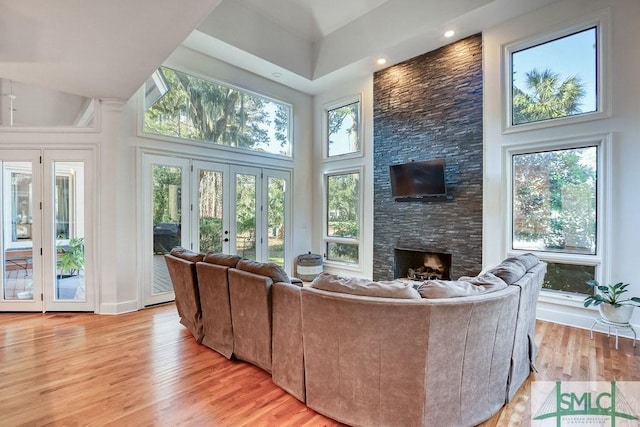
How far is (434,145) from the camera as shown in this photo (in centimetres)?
491

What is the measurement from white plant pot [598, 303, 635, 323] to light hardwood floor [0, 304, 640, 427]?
28cm

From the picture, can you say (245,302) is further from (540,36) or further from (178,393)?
(540,36)

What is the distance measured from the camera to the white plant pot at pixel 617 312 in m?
3.09

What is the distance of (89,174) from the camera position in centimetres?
414

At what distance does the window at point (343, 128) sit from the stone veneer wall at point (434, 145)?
52 centimetres

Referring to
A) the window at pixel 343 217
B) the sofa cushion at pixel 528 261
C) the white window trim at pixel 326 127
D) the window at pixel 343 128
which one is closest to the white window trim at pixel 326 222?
the window at pixel 343 217

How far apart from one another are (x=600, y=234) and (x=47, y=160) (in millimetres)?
7110

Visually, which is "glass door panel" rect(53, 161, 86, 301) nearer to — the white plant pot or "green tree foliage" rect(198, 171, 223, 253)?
"green tree foliage" rect(198, 171, 223, 253)

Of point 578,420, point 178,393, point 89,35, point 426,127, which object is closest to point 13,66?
point 89,35

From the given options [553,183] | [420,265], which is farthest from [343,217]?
[553,183]

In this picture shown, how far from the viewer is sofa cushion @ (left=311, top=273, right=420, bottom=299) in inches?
70.2

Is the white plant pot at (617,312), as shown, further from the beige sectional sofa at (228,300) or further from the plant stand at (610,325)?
the beige sectional sofa at (228,300)

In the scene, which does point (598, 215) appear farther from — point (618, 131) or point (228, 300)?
point (228, 300)

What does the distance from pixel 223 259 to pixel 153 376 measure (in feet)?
3.59
